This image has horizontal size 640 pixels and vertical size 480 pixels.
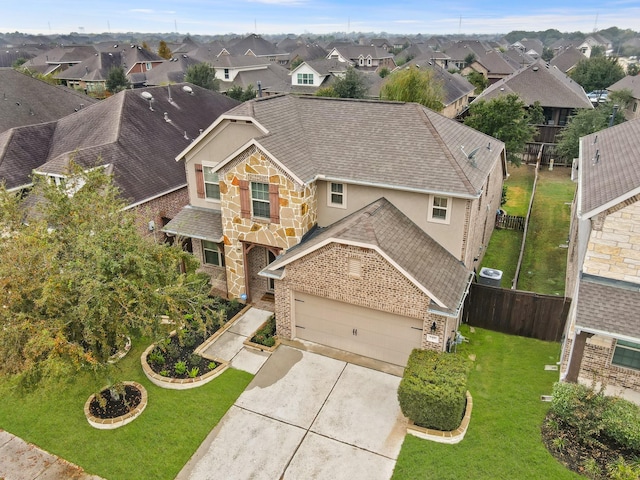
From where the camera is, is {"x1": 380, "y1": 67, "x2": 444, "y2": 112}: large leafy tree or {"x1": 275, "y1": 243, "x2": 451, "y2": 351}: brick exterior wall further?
{"x1": 380, "y1": 67, "x2": 444, "y2": 112}: large leafy tree

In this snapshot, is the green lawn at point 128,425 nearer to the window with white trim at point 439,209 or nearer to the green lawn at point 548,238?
the window with white trim at point 439,209

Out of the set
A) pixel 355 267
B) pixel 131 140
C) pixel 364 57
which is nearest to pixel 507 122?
pixel 355 267

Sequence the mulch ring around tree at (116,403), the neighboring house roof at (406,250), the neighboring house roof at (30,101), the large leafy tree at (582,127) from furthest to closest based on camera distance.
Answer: the large leafy tree at (582,127) → the neighboring house roof at (30,101) → the neighboring house roof at (406,250) → the mulch ring around tree at (116,403)

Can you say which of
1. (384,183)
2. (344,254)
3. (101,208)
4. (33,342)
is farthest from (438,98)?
(33,342)

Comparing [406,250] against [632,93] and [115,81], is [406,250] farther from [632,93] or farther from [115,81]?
[115,81]

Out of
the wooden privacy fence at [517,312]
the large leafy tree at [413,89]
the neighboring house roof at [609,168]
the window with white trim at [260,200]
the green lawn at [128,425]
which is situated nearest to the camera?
the green lawn at [128,425]

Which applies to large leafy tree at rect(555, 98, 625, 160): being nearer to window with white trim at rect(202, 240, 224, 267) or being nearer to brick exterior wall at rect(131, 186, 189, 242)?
window with white trim at rect(202, 240, 224, 267)

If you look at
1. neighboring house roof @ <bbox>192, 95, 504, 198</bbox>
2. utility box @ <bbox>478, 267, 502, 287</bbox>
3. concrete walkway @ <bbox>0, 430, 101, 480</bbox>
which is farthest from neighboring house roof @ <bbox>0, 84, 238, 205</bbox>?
utility box @ <bbox>478, 267, 502, 287</bbox>

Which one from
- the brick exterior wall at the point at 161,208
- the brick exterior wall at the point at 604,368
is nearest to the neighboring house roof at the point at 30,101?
the brick exterior wall at the point at 161,208
